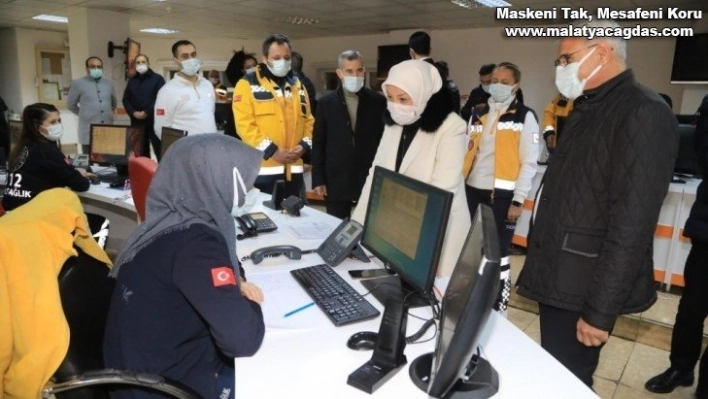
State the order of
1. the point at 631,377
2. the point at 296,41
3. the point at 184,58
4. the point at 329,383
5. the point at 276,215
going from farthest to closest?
the point at 296,41
the point at 184,58
the point at 276,215
the point at 631,377
the point at 329,383

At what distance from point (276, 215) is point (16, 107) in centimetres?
1058

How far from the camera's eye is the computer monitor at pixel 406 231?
124 cm

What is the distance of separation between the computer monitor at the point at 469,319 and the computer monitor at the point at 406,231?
214mm

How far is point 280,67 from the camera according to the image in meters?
2.91

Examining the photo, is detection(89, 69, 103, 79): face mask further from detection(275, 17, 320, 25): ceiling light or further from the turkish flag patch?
the turkish flag patch

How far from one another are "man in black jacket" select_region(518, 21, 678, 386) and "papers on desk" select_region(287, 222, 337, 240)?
0.94 meters

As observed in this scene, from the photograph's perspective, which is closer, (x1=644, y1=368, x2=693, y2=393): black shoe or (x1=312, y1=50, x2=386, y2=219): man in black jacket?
(x1=644, y1=368, x2=693, y2=393): black shoe

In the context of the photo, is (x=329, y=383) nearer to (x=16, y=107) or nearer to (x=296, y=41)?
(x=296, y=41)

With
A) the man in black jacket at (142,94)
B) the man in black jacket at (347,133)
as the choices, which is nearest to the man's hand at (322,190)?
the man in black jacket at (347,133)

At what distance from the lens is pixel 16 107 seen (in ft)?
33.4

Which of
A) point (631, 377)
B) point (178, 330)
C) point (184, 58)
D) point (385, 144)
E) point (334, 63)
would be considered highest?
point (334, 63)

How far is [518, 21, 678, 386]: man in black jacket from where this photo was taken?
1220mm

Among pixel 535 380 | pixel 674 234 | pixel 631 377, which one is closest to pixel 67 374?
pixel 535 380

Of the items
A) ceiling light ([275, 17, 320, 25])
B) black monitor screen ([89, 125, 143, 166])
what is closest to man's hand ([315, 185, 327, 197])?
→ black monitor screen ([89, 125, 143, 166])
